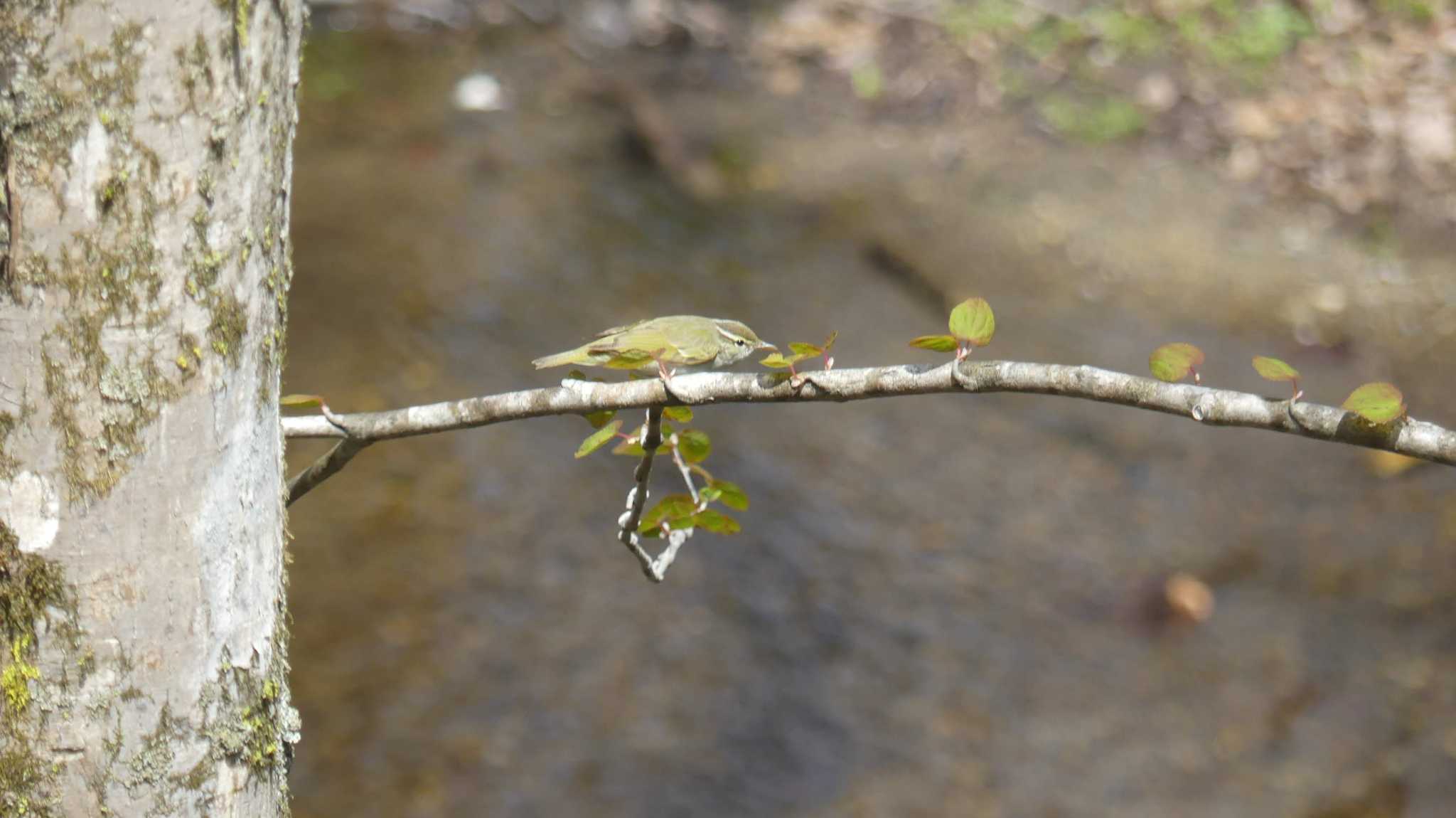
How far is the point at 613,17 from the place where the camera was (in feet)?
32.3

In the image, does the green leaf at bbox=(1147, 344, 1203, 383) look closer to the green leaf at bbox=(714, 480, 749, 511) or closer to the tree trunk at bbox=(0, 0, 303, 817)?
the green leaf at bbox=(714, 480, 749, 511)

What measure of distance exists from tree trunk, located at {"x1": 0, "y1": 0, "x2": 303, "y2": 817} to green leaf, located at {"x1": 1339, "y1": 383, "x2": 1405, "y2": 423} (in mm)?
1143

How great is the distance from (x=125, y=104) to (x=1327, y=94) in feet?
27.8

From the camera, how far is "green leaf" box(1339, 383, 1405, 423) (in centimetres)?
116

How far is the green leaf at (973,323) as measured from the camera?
137 centimetres

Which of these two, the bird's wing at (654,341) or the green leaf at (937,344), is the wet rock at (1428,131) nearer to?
the bird's wing at (654,341)

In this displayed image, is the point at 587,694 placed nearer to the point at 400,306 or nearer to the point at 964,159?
the point at 400,306

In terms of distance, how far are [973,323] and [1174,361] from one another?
0.23 m

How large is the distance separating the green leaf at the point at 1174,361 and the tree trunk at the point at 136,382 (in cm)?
→ 101

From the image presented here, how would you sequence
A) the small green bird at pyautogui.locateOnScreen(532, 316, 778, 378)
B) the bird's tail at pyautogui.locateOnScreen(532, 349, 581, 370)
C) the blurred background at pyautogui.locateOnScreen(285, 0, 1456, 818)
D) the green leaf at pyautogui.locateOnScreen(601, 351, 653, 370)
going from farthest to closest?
the blurred background at pyautogui.locateOnScreen(285, 0, 1456, 818) → the bird's tail at pyautogui.locateOnScreen(532, 349, 581, 370) → the small green bird at pyautogui.locateOnScreen(532, 316, 778, 378) → the green leaf at pyautogui.locateOnScreen(601, 351, 653, 370)

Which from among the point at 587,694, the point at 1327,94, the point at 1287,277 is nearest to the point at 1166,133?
the point at 1327,94

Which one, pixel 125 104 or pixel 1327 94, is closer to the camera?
pixel 125 104

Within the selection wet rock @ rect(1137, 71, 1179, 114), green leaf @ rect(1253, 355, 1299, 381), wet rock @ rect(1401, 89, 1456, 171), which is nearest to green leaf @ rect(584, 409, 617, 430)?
green leaf @ rect(1253, 355, 1299, 381)

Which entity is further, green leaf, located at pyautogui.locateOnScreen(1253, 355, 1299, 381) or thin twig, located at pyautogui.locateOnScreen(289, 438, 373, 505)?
thin twig, located at pyautogui.locateOnScreen(289, 438, 373, 505)
